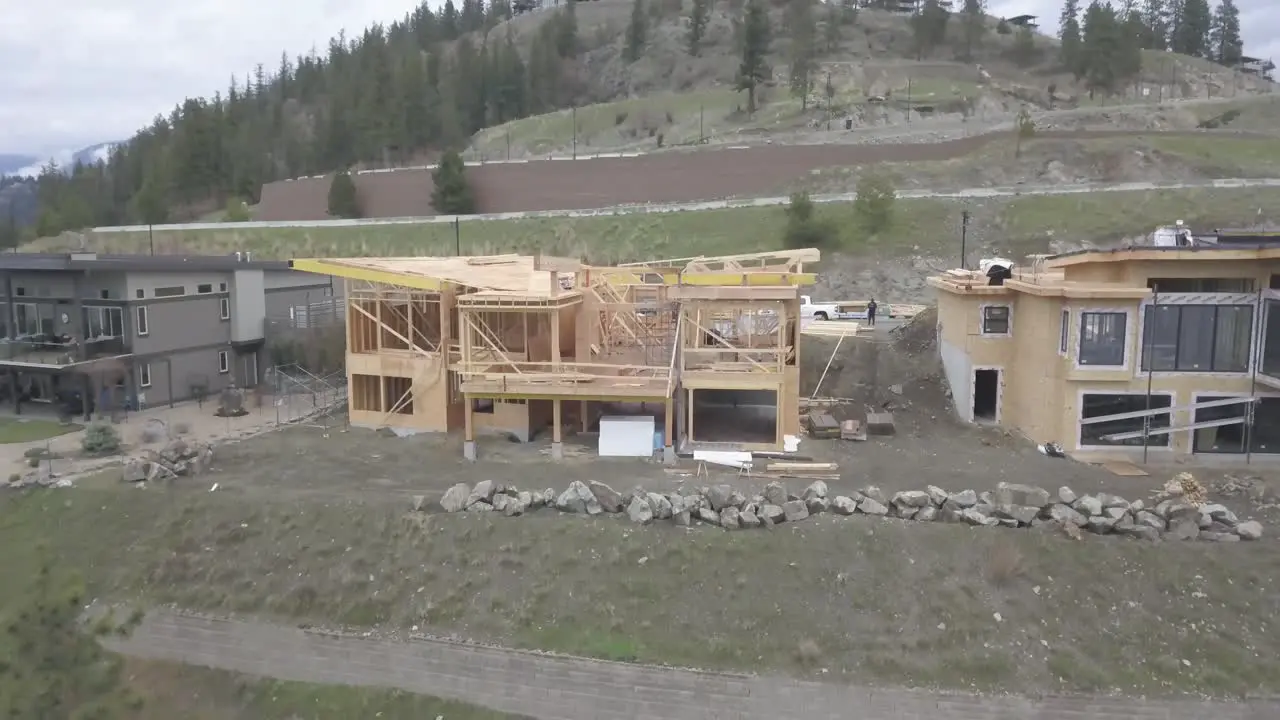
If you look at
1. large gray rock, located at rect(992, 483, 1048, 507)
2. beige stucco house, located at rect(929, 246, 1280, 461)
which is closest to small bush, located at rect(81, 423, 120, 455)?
large gray rock, located at rect(992, 483, 1048, 507)

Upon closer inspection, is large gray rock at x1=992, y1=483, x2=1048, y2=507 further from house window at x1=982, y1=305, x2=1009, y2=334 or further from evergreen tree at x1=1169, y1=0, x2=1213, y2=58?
evergreen tree at x1=1169, y1=0, x2=1213, y2=58

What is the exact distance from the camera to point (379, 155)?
236 feet

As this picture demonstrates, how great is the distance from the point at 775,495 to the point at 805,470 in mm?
2193

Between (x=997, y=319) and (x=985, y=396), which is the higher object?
(x=997, y=319)

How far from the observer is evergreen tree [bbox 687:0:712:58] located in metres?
94.2

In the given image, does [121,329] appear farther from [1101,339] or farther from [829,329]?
[1101,339]

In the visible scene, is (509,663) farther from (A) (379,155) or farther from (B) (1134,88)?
(B) (1134,88)

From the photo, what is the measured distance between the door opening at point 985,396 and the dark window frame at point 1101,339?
3198mm

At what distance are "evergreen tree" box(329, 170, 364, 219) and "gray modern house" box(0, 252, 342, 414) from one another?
25.7 metres

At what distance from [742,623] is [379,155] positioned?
6586 cm

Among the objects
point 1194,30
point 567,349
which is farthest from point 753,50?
point 1194,30

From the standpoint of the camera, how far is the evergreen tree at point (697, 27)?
9419cm

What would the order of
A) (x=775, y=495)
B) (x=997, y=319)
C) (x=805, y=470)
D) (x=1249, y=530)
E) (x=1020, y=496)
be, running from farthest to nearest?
1. (x=997, y=319)
2. (x=805, y=470)
3. (x=775, y=495)
4. (x=1020, y=496)
5. (x=1249, y=530)

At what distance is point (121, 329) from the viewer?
82.4ft
